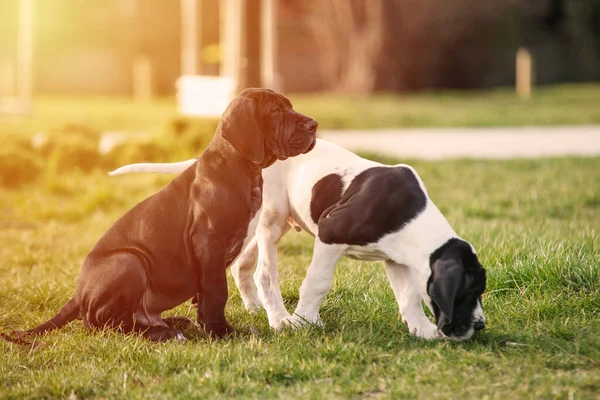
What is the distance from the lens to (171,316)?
442cm

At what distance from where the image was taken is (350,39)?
77.1 ft

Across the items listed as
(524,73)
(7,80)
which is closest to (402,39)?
(524,73)

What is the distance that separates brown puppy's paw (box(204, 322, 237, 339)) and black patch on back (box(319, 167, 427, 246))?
0.61m

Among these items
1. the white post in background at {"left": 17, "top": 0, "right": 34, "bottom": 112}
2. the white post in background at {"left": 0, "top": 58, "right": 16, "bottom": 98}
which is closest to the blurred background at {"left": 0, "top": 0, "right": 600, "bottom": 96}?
the white post in background at {"left": 0, "top": 58, "right": 16, "bottom": 98}

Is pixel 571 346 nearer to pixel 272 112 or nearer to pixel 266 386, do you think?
pixel 266 386

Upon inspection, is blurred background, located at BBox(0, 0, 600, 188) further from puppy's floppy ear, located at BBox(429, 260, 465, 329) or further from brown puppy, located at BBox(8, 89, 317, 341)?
puppy's floppy ear, located at BBox(429, 260, 465, 329)

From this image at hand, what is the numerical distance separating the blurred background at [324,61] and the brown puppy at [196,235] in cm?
633

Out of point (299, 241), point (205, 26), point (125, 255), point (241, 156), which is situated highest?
point (205, 26)

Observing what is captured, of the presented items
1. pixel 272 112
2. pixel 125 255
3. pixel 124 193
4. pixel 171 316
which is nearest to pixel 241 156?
pixel 272 112

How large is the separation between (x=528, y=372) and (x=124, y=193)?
5.49m

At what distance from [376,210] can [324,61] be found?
846 inches

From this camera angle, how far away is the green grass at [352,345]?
340 cm

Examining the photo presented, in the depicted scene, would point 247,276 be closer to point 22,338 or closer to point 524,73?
point 22,338

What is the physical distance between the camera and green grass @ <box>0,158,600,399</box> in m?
3.40
